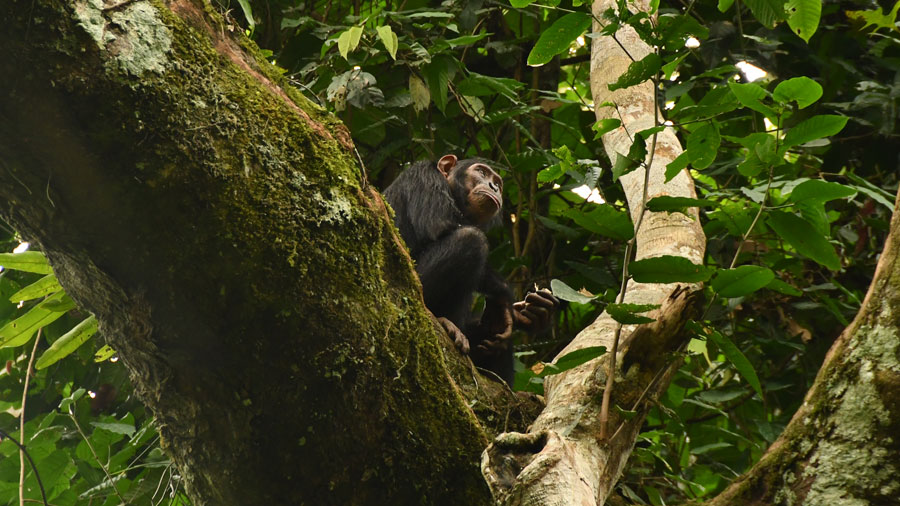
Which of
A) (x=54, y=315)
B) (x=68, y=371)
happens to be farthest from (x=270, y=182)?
(x=68, y=371)

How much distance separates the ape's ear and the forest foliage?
0.17 m

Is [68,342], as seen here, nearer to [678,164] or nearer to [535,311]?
[535,311]

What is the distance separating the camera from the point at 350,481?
2.59m

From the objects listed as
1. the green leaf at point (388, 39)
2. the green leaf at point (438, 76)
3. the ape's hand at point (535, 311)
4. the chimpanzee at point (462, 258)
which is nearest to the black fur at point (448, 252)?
the chimpanzee at point (462, 258)

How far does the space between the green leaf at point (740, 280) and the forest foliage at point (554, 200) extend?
1.20 metres

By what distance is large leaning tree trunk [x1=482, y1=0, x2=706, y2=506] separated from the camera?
86.4 inches

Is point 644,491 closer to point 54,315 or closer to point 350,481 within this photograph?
point 350,481

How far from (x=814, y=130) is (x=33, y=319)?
3569 millimetres

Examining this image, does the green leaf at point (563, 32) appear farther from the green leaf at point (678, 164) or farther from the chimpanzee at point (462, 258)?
the chimpanzee at point (462, 258)

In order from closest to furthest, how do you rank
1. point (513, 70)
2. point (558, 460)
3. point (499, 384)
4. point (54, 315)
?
point (558, 460) → point (499, 384) → point (54, 315) → point (513, 70)

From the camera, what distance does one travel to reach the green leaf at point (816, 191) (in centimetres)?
246

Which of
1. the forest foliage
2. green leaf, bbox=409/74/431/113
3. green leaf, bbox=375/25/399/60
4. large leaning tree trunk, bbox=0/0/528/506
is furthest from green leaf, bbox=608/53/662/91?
green leaf, bbox=409/74/431/113

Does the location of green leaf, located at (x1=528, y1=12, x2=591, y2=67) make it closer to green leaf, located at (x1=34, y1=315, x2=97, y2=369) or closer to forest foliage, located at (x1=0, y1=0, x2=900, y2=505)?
forest foliage, located at (x1=0, y1=0, x2=900, y2=505)

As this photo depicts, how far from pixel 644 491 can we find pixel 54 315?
10.5 ft
